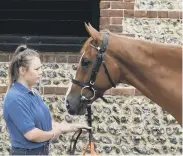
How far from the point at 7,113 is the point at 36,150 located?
367 millimetres

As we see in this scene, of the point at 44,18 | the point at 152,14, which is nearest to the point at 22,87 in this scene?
the point at 152,14

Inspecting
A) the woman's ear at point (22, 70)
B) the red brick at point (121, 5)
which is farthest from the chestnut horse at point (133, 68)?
the red brick at point (121, 5)

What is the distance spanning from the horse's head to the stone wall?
2.10m

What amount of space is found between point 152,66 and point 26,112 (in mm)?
1179

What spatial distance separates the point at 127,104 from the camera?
6340 mm

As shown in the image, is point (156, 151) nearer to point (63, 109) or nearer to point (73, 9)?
point (63, 109)

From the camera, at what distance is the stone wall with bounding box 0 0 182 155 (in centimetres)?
631

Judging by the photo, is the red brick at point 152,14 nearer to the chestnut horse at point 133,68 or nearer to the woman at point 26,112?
the chestnut horse at point 133,68

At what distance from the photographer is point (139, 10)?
6.33 metres

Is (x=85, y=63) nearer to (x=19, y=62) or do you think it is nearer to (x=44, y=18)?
(x=19, y=62)

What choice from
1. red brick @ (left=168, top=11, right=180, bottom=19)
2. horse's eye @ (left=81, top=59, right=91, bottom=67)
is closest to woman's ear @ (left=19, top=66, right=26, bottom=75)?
horse's eye @ (left=81, top=59, right=91, bottom=67)

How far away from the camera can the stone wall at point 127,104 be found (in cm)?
631

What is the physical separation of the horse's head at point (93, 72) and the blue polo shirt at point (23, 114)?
27.6 inches

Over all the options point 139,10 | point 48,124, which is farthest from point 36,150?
point 139,10
